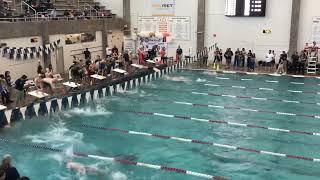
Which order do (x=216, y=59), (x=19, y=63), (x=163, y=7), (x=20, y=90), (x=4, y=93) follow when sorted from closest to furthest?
1. (x=4, y=93)
2. (x=20, y=90)
3. (x=19, y=63)
4. (x=216, y=59)
5. (x=163, y=7)

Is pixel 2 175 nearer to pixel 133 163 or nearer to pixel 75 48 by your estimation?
pixel 133 163

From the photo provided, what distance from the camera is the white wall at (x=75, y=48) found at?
20016 millimetres

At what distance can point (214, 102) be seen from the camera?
15.0m

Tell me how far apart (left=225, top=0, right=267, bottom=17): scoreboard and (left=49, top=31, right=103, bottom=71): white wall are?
26.7 feet

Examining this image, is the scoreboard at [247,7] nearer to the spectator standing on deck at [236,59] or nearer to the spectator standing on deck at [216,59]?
the spectator standing on deck at [236,59]

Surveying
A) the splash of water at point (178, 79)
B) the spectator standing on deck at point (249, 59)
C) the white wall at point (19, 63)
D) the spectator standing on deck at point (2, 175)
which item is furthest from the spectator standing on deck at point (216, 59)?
the spectator standing on deck at point (2, 175)

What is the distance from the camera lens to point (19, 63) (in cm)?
1770

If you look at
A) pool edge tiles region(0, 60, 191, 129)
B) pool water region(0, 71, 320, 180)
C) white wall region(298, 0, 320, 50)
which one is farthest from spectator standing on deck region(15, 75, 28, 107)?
white wall region(298, 0, 320, 50)

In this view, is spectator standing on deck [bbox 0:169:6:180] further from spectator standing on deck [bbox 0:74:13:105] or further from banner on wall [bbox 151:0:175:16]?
banner on wall [bbox 151:0:175:16]

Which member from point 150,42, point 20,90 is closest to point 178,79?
point 150,42

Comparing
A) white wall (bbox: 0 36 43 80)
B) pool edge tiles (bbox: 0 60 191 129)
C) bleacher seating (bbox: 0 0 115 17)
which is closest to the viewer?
pool edge tiles (bbox: 0 60 191 129)

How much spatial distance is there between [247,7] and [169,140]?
13.2 m

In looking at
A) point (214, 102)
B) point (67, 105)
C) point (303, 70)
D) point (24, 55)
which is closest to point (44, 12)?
point (24, 55)

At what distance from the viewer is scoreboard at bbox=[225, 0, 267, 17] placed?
21469 mm
